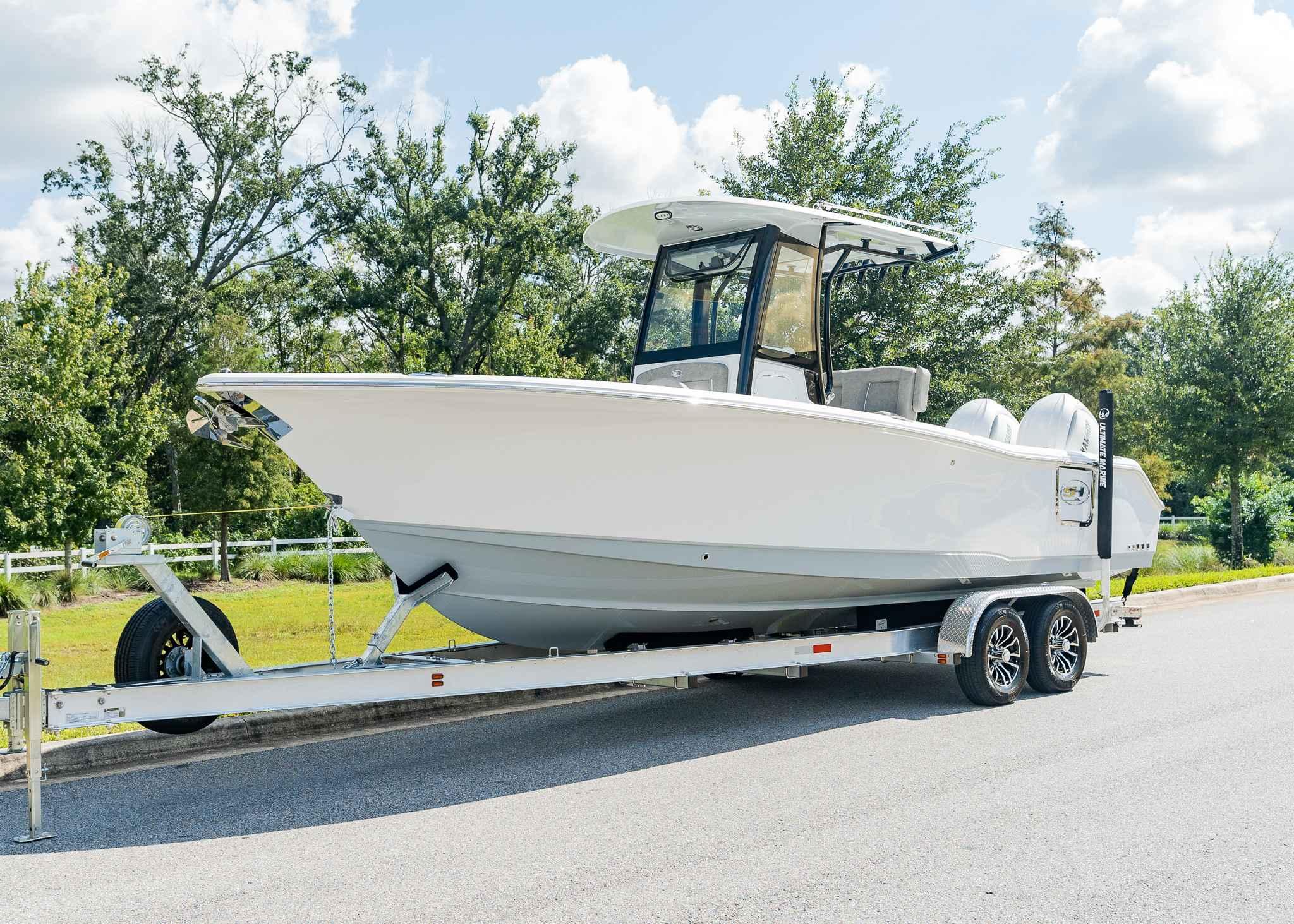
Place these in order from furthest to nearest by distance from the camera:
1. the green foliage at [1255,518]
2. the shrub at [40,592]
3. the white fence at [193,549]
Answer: the green foliage at [1255,518], the white fence at [193,549], the shrub at [40,592]

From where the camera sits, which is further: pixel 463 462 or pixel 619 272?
pixel 619 272

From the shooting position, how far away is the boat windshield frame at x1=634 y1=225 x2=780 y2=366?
705 centimetres

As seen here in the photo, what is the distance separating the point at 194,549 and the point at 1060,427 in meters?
16.8

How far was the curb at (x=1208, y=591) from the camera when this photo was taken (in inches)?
547

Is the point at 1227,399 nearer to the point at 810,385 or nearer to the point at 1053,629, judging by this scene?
the point at 1053,629

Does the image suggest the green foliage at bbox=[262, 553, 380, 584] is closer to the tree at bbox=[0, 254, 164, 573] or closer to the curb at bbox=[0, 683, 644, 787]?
the tree at bbox=[0, 254, 164, 573]

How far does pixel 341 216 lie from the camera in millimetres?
33562

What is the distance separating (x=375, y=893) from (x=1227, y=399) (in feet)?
67.5

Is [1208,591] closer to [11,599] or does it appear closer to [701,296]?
[701,296]

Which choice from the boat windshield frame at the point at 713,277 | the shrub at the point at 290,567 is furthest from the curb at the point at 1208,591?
the shrub at the point at 290,567

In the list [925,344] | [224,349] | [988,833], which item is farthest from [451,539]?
[224,349]

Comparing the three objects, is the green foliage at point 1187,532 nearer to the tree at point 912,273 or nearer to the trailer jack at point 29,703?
the tree at point 912,273

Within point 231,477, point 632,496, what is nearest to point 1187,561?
point 231,477

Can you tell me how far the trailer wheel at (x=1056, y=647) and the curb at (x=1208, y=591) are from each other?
5.60m
